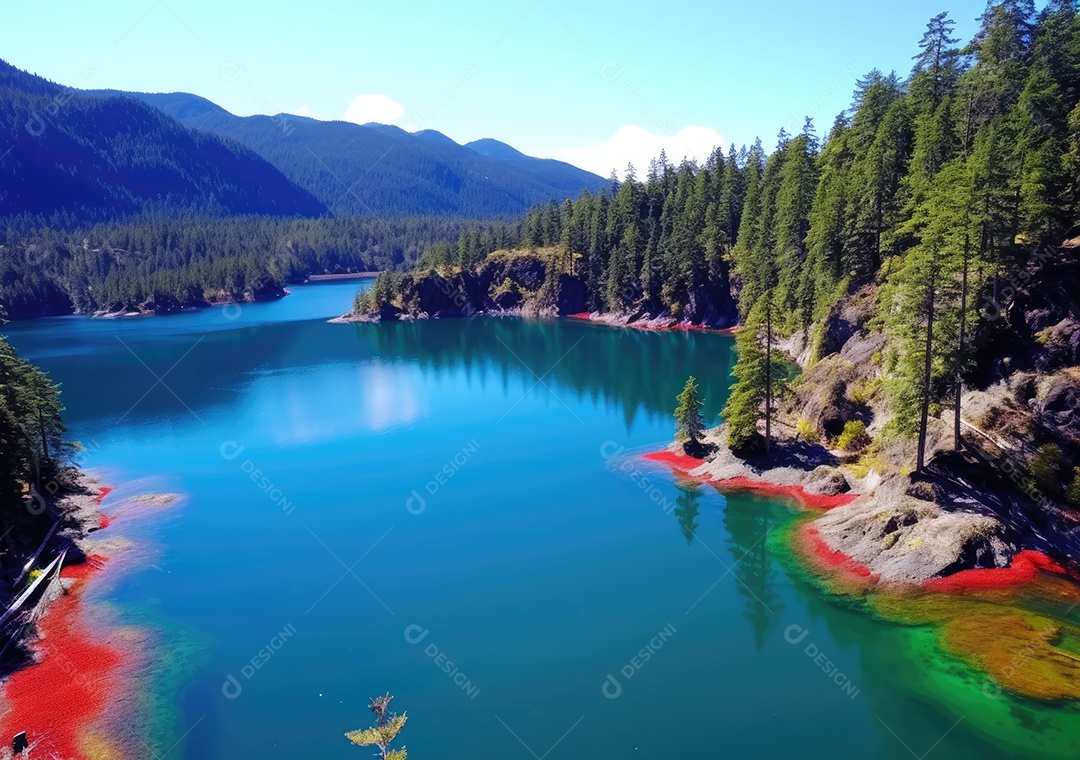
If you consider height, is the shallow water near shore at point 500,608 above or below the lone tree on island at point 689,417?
below

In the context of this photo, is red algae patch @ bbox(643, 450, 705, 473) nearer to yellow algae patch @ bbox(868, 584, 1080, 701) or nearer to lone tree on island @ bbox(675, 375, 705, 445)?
lone tree on island @ bbox(675, 375, 705, 445)

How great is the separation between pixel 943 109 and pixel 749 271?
149ft

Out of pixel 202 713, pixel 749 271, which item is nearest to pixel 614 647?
pixel 202 713

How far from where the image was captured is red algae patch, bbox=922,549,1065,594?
35.8 m

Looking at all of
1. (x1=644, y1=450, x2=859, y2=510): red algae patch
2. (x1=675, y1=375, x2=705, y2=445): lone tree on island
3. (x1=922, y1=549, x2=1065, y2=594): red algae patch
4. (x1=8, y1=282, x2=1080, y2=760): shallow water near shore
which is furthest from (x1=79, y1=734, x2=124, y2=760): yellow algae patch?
(x1=675, y1=375, x2=705, y2=445): lone tree on island

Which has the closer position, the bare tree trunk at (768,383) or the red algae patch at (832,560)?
the red algae patch at (832,560)

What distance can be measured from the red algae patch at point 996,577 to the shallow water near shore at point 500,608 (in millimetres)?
4785

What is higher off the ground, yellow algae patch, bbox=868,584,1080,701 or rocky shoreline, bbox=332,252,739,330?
rocky shoreline, bbox=332,252,739,330

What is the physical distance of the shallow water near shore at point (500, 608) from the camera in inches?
1109

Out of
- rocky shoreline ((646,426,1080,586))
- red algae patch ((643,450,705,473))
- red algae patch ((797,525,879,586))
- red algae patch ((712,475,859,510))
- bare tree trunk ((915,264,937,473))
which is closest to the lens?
rocky shoreline ((646,426,1080,586))

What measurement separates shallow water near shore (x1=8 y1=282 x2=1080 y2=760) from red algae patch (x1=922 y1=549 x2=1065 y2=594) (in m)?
4.78

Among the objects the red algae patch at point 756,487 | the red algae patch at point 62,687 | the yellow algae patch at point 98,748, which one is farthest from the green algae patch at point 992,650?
the red algae patch at point 62,687

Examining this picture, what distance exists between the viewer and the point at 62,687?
3180 centimetres

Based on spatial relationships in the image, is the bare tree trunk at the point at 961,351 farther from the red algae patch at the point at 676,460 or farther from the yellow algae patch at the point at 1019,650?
the red algae patch at the point at 676,460
